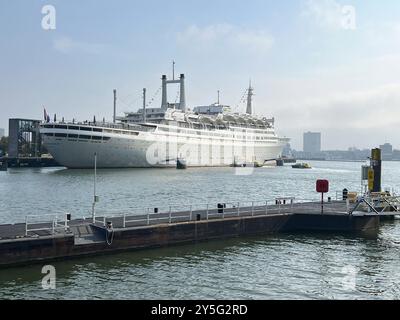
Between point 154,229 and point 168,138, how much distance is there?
308 ft

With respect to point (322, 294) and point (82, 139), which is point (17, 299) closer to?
point (322, 294)

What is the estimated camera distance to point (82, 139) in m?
96.0

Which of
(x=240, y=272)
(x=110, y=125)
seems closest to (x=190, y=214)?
(x=240, y=272)

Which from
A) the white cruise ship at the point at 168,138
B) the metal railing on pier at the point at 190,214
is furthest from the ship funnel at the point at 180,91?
the metal railing on pier at the point at 190,214

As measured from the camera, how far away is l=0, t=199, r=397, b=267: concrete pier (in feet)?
68.5

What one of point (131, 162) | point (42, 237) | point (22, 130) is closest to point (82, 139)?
point (131, 162)

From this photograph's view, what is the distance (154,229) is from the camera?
979 inches

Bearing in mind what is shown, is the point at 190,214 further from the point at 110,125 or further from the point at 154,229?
the point at 110,125

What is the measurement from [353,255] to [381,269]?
9.38 feet

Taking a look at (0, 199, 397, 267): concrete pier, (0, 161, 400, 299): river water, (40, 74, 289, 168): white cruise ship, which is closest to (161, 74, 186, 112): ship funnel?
(40, 74, 289, 168): white cruise ship

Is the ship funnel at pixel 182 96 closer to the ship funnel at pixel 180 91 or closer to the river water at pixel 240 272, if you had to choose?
the ship funnel at pixel 180 91

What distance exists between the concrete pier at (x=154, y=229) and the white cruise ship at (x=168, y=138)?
66107 mm

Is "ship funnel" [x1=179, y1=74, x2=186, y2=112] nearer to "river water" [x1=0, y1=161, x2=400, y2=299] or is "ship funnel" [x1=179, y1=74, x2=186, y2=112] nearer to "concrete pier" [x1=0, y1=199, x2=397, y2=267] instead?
"concrete pier" [x1=0, y1=199, x2=397, y2=267]

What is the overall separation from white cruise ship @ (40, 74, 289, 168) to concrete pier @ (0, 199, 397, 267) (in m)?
66.1
